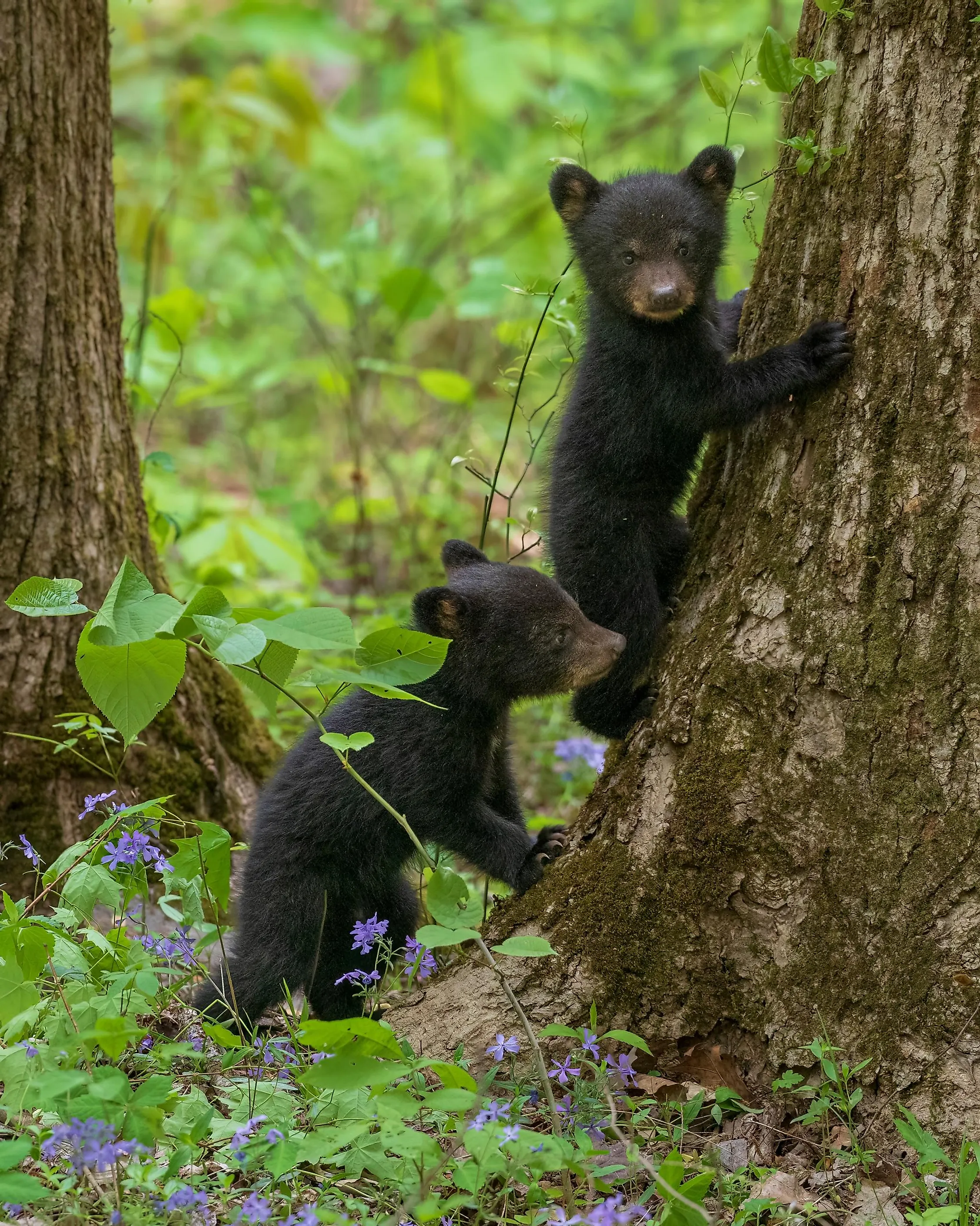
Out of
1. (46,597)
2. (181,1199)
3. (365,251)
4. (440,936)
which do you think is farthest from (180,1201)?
(365,251)

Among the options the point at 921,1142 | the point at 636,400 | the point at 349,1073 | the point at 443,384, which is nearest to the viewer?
the point at 349,1073

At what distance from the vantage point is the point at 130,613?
2.29 m

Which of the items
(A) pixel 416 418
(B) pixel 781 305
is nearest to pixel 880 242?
(B) pixel 781 305

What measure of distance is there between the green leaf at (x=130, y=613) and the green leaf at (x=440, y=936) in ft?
2.67

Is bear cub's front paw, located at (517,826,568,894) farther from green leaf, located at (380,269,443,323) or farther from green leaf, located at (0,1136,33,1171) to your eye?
green leaf, located at (380,269,443,323)

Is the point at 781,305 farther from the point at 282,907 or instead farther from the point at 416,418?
the point at 416,418

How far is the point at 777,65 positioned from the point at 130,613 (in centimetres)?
221

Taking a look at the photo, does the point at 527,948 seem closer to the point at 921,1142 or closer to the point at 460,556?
the point at 921,1142

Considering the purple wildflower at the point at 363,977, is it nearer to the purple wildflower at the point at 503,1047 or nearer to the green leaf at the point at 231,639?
the purple wildflower at the point at 503,1047

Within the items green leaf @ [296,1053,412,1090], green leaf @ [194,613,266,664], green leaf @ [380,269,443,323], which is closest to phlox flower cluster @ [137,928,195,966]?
green leaf @ [296,1053,412,1090]

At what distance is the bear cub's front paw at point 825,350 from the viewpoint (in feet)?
9.96

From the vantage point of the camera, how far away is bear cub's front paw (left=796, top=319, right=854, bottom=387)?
3035 mm

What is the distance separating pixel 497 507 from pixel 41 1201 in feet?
24.4

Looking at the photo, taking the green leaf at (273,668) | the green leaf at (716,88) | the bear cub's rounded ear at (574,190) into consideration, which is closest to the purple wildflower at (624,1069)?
the green leaf at (273,668)
